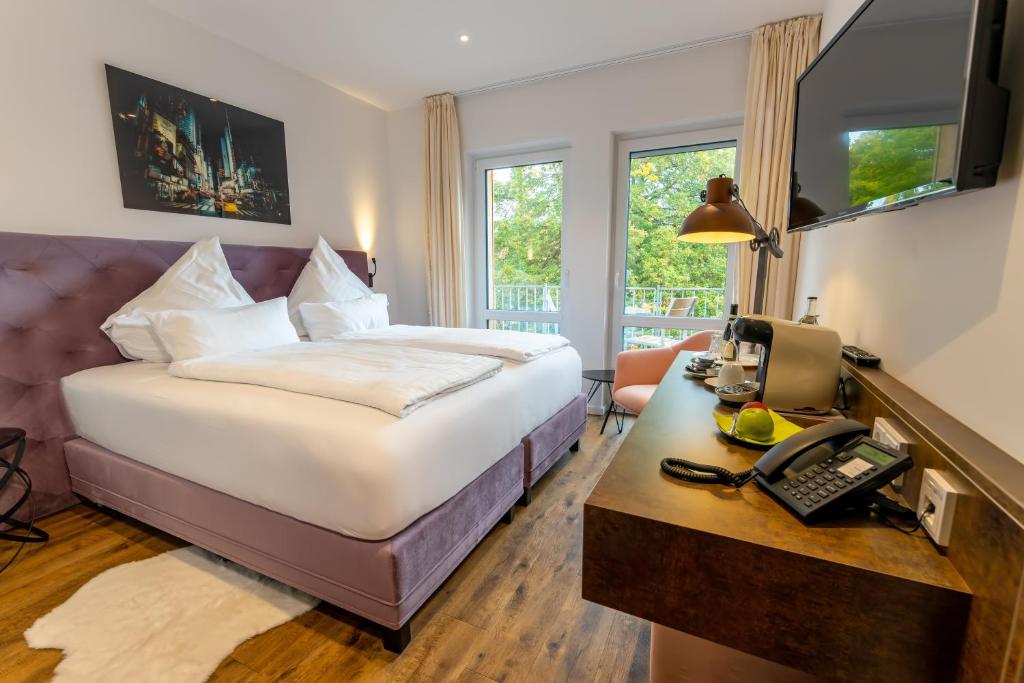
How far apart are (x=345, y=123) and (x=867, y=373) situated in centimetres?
401

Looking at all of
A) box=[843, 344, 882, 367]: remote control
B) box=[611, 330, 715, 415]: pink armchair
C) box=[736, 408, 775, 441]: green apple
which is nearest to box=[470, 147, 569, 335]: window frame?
box=[611, 330, 715, 415]: pink armchair

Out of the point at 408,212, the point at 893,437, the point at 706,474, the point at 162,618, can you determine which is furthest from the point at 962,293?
the point at 408,212

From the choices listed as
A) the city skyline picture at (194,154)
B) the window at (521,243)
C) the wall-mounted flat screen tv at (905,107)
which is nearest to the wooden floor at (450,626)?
the wall-mounted flat screen tv at (905,107)

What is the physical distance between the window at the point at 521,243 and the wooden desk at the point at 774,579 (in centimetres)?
321

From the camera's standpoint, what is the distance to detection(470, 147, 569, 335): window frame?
3748mm

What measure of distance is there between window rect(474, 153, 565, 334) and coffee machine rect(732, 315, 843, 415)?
2725mm

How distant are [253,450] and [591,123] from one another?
3.20m

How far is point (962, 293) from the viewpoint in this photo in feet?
2.53

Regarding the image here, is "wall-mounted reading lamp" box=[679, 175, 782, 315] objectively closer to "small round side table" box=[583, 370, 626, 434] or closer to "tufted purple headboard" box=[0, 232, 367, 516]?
"small round side table" box=[583, 370, 626, 434]

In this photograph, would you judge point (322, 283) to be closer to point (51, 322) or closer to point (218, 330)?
point (218, 330)

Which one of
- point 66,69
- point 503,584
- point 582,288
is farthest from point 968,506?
point 66,69

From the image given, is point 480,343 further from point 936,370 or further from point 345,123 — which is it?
point 345,123

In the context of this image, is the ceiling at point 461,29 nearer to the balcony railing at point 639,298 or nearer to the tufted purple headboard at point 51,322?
the tufted purple headboard at point 51,322

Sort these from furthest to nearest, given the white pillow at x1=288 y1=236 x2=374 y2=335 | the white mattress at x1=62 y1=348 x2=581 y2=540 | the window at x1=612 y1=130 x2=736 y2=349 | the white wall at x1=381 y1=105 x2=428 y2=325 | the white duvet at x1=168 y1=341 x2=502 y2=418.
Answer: the white wall at x1=381 y1=105 x2=428 y2=325 → the window at x1=612 y1=130 x2=736 y2=349 → the white pillow at x1=288 y1=236 x2=374 y2=335 → the white duvet at x1=168 y1=341 x2=502 y2=418 → the white mattress at x1=62 y1=348 x2=581 y2=540
